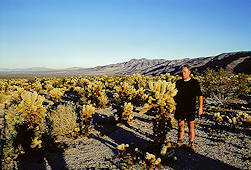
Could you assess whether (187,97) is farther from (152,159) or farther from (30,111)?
(30,111)

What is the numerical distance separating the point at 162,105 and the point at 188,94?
2.18ft

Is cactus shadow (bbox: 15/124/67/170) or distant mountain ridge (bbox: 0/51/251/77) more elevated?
distant mountain ridge (bbox: 0/51/251/77)

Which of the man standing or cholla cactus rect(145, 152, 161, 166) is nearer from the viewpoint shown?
cholla cactus rect(145, 152, 161, 166)

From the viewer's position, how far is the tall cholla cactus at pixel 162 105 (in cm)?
354

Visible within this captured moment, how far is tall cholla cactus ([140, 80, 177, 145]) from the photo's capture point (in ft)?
11.6

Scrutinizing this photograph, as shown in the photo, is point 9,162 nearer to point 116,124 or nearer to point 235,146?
point 116,124

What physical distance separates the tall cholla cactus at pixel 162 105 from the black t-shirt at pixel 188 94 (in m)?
0.18

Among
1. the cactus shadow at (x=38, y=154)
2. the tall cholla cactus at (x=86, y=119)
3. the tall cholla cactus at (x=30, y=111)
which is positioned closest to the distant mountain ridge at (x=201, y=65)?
the tall cholla cactus at (x=86, y=119)

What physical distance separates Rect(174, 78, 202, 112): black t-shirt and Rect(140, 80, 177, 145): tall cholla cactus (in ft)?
0.58

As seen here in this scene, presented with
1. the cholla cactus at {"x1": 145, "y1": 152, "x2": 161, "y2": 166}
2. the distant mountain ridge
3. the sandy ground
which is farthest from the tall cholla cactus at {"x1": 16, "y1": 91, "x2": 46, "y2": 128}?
the distant mountain ridge

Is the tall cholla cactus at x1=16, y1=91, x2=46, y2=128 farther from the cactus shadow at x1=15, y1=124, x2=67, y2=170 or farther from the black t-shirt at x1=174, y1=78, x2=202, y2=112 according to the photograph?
the black t-shirt at x1=174, y1=78, x2=202, y2=112

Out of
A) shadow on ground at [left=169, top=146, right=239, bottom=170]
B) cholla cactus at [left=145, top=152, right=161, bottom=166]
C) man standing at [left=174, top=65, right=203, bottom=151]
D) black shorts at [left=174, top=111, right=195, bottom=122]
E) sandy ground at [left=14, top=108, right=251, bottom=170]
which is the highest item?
man standing at [left=174, top=65, right=203, bottom=151]

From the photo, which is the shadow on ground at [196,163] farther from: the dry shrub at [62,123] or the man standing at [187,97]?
the dry shrub at [62,123]

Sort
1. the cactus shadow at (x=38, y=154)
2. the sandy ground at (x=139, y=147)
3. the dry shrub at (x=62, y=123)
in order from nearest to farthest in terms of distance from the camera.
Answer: the sandy ground at (x=139, y=147) → the cactus shadow at (x=38, y=154) → the dry shrub at (x=62, y=123)
